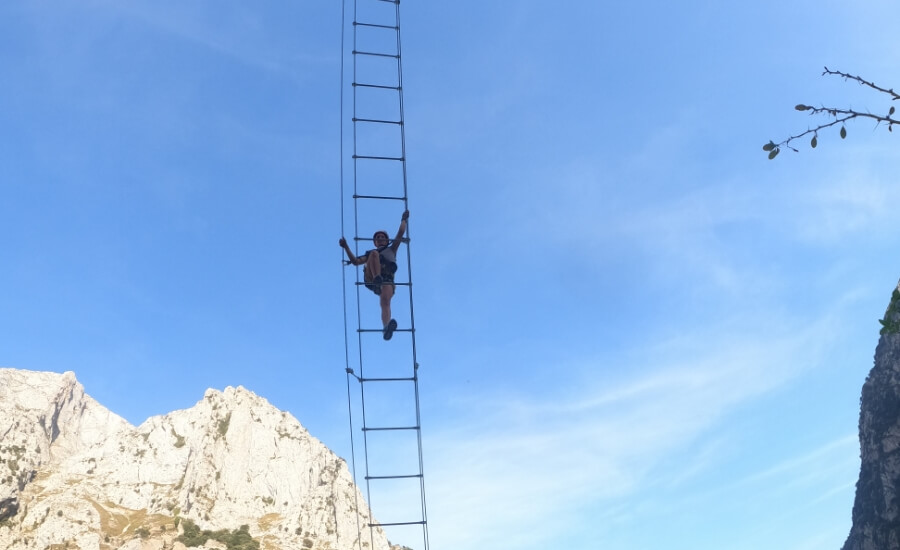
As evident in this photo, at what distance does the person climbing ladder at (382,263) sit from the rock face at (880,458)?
116 meters

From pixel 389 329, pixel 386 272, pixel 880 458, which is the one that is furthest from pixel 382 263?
pixel 880 458

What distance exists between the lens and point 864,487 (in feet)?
414

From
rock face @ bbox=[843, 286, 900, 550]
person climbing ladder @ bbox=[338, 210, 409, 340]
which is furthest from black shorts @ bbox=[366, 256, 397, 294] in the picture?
rock face @ bbox=[843, 286, 900, 550]

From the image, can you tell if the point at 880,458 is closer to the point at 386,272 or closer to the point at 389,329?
the point at 389,329

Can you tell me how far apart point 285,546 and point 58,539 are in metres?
52.3

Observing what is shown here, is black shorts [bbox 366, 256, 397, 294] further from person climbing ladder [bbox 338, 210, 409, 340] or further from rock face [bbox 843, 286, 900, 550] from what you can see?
rock face [bbox 843, 286, 900, 550]

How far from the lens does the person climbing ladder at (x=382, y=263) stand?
58.4 ft

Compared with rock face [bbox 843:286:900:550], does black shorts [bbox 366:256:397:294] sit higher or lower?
lower

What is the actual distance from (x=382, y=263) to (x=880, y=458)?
418 ft

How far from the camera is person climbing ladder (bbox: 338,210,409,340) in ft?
58.4

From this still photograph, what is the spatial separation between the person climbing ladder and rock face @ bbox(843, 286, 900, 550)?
115619 millimetres

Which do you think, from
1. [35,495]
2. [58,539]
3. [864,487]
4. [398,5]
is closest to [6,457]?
[35,495]

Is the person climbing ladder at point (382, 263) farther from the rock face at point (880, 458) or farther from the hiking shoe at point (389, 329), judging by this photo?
the rock face at point (880, 458)

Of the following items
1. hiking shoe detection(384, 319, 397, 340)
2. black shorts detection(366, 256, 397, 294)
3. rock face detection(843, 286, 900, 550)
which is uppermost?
rock face detection(843, 286, 900, 550)
